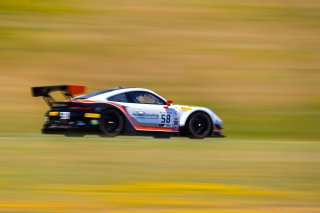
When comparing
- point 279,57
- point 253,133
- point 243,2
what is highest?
point 243,2

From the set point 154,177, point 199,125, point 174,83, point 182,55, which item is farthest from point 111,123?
point 182,55

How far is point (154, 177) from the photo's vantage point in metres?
9.92

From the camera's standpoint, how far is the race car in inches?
615

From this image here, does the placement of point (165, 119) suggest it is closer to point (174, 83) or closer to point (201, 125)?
point (201, 125)

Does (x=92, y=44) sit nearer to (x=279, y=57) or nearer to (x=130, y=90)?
(x=279, y=57)

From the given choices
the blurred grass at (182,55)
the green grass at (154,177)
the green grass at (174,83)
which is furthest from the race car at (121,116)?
Result: the blurred grass at (182,55)

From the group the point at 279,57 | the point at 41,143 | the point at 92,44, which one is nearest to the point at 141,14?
the point at 92,44

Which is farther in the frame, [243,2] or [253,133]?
[243,2]

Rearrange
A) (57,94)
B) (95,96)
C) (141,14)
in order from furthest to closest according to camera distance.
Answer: (141,14) < (57,94) < (95,96)

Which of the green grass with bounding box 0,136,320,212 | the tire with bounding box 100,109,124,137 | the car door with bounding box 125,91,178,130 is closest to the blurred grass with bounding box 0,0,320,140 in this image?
the car door with bounding box 125,91,178,130

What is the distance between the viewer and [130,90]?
16.3 m

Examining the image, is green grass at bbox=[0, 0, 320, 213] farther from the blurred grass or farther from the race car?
the race car

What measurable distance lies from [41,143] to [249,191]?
5.93 metres

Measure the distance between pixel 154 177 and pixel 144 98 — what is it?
6589 mm
